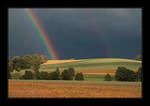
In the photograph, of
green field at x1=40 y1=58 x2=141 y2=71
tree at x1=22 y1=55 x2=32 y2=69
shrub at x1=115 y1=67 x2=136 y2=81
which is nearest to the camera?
shrub at x1=115 y1=67 x2=136 y2=81

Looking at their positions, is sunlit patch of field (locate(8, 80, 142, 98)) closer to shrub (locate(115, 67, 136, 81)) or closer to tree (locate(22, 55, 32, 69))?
shrub (locate(115, 67, 136, 81))

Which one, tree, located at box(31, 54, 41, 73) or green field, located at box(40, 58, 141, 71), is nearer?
tree, located at box(31, 54, 41, 73)

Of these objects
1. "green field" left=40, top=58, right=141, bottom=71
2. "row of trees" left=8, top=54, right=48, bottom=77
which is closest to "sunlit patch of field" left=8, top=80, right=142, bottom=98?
"row of trees" left=8, top=54, right=48, bottom=77

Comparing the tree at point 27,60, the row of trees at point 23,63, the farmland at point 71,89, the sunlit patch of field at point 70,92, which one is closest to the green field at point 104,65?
the row of trees at point 23,63

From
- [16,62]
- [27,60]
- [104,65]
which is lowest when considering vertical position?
[104,65]

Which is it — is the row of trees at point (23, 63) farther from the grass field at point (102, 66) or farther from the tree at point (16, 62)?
the grass field at point (102, 66)

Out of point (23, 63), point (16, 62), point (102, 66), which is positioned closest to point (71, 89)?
point (102, 66)

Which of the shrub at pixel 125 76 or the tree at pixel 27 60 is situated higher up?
the tree at pixel 27 60

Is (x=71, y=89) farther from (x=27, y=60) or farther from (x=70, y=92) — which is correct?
(x=27, y=60)
